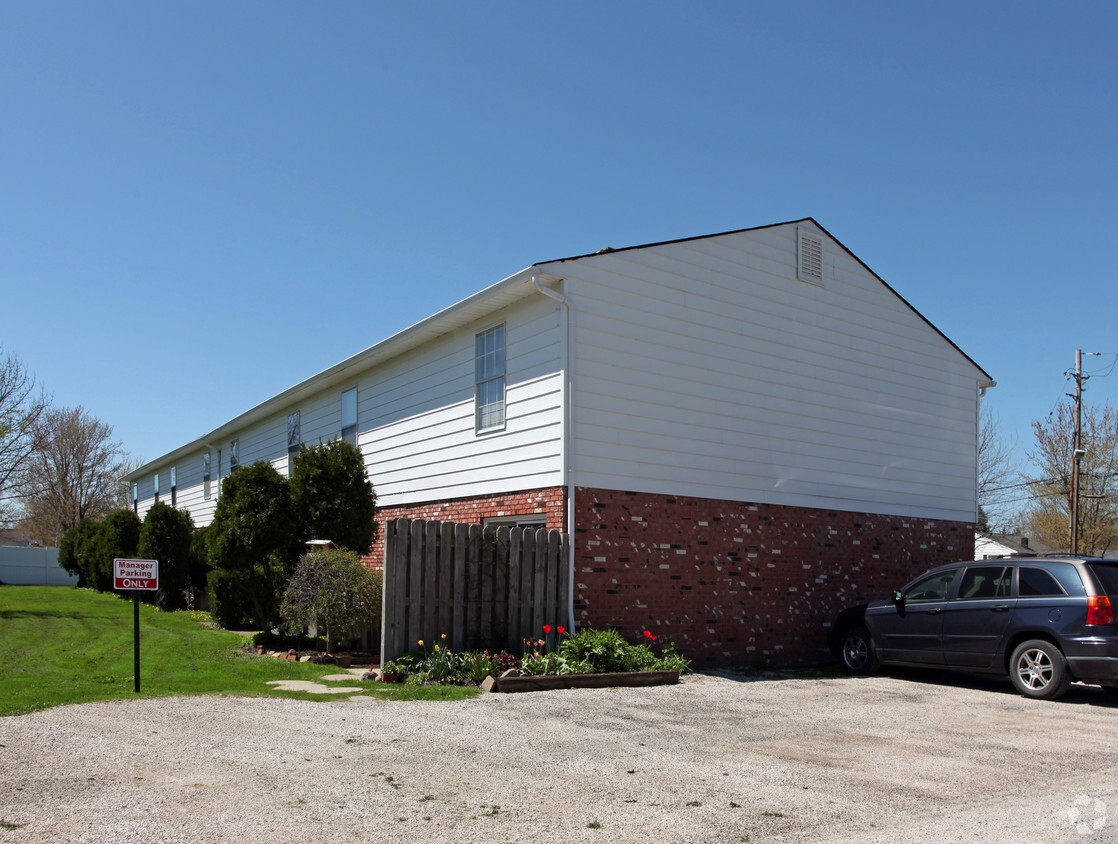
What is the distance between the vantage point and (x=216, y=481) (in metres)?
28.7

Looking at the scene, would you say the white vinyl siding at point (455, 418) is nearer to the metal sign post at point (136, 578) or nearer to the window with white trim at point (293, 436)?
the window with white trim at point (293, 436)

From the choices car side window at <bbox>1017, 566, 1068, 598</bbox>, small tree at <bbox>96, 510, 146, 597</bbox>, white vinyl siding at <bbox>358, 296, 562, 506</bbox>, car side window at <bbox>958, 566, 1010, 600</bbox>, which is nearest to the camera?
car side window at <bbox>1017, 566, 1068, 598</bbox>

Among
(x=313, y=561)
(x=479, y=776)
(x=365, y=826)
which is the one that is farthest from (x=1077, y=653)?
(x=313, y=561)

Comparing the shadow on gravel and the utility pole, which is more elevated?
the utility pole

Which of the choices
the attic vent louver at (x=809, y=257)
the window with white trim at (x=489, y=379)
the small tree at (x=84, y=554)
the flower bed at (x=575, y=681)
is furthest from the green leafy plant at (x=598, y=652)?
the small tree at (x=84, y=554)

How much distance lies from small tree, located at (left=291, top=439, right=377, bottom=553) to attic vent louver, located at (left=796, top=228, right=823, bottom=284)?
322 inches

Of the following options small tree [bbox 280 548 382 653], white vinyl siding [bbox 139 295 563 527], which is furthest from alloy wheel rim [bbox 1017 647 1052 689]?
small tree [bbox 280 548 382 653]

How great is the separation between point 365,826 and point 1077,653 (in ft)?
27.9

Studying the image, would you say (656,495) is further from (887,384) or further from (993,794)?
(993,794)

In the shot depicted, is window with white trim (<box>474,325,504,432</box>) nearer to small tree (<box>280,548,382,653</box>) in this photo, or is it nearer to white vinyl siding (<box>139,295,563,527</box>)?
white vinyl siding (<box>139,295,563,527</box>)

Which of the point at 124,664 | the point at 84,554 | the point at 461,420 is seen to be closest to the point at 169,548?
the point at 84,554

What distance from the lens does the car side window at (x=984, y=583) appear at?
1118 centimetres

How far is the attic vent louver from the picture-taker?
623 inches

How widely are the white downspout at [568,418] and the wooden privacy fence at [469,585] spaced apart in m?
0.08
